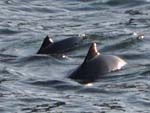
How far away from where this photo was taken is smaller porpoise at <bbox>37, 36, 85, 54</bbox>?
15.3m

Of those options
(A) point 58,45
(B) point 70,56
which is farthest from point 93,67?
(A) point 58,45

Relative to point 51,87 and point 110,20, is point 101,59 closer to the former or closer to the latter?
point 51,87

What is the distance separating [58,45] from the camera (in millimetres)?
15656

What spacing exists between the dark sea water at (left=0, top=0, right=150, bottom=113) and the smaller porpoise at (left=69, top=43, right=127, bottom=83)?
17 cm

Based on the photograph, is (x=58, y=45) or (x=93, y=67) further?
(x=58, y=45)

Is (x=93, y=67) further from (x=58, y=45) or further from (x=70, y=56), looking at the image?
(x=58, y=45)

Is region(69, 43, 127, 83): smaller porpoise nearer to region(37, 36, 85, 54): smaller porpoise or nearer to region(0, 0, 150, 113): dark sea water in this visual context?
region(0, 0, 150, 113): dark sea water

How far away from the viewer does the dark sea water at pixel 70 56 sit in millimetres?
11922

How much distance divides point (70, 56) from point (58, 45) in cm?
47

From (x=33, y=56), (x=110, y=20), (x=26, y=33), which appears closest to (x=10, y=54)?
(x=33, y=56)

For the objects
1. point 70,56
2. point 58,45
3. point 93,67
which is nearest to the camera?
point 93,67

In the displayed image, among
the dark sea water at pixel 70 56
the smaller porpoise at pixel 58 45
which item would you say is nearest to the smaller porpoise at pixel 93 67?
the dark sea water at pixel 70 56

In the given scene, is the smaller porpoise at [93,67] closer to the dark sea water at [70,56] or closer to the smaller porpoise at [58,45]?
the dark sea water at [70,56]

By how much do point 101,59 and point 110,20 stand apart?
16.3 feet
